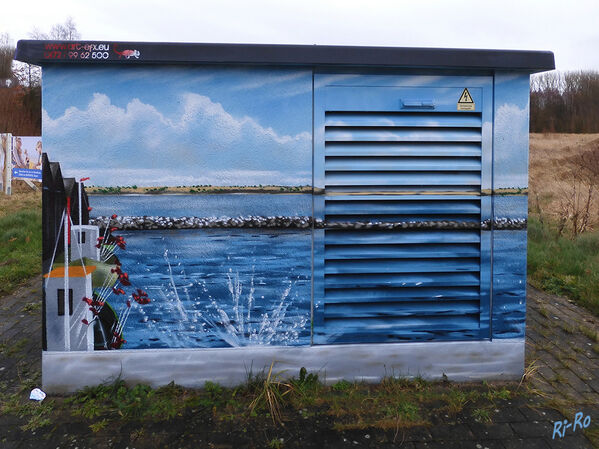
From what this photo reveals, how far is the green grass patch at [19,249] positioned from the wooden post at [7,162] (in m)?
4.80

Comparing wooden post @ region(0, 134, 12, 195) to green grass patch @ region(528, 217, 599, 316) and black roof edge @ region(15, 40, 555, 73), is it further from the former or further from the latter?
green grass patch @ region(528, 217, 599, 316)

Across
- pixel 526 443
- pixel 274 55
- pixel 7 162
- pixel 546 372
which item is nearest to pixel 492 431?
pixel 526 443

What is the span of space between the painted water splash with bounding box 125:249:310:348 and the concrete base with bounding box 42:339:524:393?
0.29 feet

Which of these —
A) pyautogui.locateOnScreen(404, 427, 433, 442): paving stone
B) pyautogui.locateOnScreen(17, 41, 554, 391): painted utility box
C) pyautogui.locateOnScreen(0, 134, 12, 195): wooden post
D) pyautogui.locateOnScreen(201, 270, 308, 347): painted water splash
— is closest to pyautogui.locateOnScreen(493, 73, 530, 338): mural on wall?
pyautogui.locateOnScreen(17, 41, 554, 391): painted utility box

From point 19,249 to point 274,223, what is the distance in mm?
7230

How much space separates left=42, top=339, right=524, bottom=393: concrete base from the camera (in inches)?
141

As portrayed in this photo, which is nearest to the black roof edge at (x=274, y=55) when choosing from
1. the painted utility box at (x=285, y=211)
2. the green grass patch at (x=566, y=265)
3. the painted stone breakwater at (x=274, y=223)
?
the painted utility box at (x=285, y=211)

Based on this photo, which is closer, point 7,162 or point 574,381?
point 574,381

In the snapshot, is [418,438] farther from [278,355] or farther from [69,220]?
[69,220]

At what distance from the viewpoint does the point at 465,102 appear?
12.1 feet

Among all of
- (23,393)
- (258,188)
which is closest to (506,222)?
(258,188)

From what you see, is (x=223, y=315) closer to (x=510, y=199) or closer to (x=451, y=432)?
(x=451, y=432)

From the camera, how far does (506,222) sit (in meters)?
3.75

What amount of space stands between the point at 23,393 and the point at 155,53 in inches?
116
